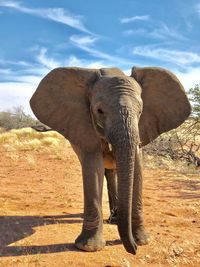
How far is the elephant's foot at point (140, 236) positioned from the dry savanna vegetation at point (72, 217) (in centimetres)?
10

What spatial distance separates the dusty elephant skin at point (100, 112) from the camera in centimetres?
476

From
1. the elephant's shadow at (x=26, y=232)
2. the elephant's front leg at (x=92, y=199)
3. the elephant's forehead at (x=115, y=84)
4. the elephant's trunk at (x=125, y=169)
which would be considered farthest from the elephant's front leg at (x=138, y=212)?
the elephant's trunk at (x=125, y=169)

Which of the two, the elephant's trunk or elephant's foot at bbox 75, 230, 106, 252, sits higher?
the elephant's trunk

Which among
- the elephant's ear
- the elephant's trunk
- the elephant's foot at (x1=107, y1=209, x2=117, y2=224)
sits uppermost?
the elephant's ear

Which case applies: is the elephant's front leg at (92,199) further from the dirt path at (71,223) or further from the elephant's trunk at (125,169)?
the elephant's trunk at (125,169)

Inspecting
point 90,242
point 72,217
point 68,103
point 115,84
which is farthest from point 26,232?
point 115,84

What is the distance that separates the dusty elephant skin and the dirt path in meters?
0.35

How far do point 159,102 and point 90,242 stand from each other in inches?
81.2

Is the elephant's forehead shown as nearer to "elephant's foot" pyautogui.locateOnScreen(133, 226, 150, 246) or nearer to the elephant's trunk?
the elephant's trunk

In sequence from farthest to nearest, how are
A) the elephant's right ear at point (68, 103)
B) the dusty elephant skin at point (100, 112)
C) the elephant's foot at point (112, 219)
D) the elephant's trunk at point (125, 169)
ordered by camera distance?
the elephant's foot at point (112, 219) < the elephant's right ear at point (68, 103) < the dusty elephant skin at point (100, 112) < the elephant's trunk at point (125, 169)

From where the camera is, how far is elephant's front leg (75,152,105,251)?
5230 mm

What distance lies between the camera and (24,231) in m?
6.07

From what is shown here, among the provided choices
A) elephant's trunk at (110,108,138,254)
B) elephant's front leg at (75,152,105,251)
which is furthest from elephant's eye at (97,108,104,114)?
elephant's front leg at (75,152,105,251)

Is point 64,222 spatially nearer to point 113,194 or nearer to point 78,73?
point 113,194
